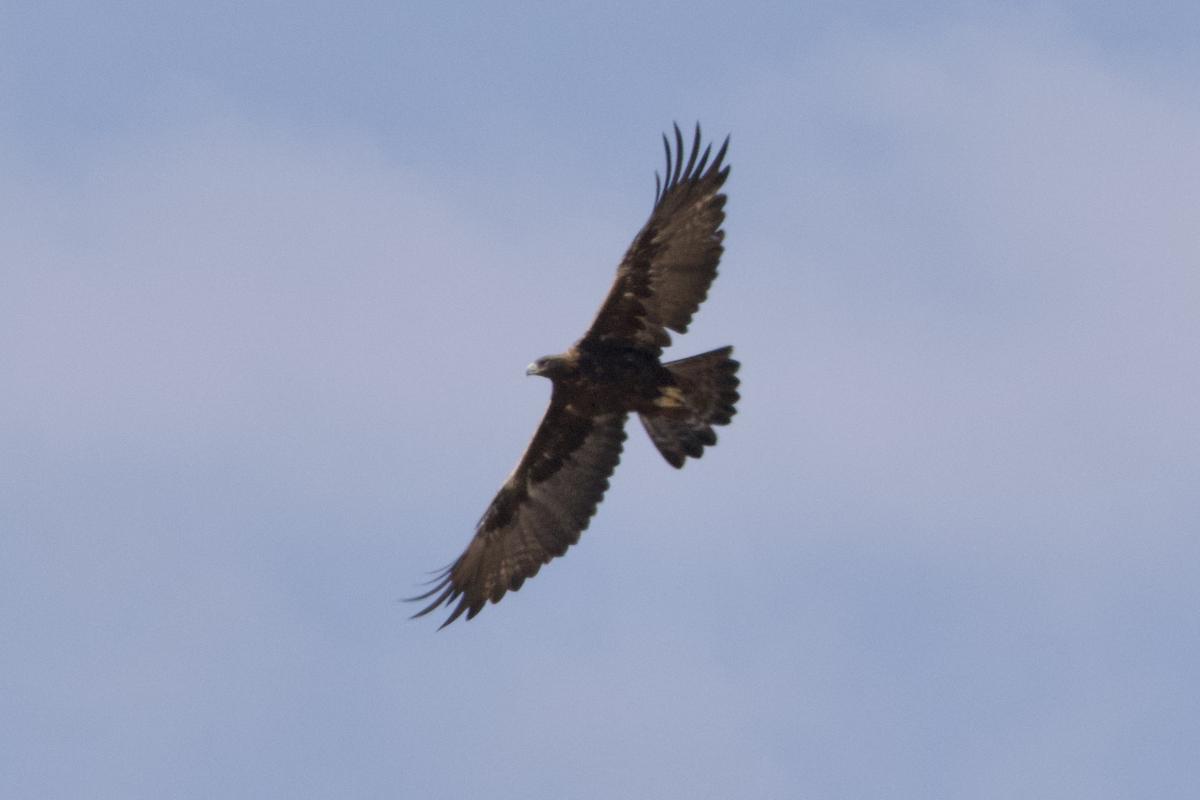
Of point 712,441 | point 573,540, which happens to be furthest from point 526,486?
point 712,441

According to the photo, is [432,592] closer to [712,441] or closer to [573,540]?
[573,540]

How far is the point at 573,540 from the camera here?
2220 centimetres

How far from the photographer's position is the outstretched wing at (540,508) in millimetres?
22016

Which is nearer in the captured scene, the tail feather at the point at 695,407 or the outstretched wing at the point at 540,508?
the tail feather at the point at 695,407

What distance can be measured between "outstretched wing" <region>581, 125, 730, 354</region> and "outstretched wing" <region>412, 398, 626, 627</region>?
1.43 m

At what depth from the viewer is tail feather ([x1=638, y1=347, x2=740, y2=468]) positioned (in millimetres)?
20797

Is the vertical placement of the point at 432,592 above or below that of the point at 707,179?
below

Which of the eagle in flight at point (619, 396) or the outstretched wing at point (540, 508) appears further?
the outstretched wing at point (540, 508)

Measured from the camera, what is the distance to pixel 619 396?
21.3 meters

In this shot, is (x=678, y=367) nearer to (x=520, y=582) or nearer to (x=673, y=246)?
(x=673, y=246)

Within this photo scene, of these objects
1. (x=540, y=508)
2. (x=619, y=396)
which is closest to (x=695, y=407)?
(x=619, y=396)

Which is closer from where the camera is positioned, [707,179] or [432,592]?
[707,179]

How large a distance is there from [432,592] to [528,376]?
2545 millimetres

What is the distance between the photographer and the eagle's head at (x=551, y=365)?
21.0m
